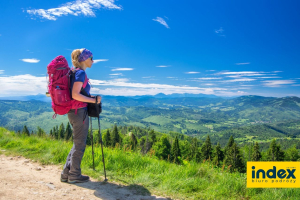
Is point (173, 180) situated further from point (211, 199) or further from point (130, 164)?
point (130, 164)

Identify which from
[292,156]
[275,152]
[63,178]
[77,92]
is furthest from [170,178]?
[292,156]

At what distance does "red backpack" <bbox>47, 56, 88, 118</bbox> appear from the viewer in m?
4.09

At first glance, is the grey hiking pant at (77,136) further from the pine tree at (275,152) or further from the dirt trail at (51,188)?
the pine tree at (275,152)

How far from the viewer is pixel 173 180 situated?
4.62 meters

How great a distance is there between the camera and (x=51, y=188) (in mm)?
4188

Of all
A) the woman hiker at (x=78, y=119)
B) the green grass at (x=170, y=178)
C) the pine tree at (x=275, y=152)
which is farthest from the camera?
the pine tree at (x=275, y=152)

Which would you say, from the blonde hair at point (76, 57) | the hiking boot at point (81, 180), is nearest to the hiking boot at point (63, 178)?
the hiking boot at point (81, 180)

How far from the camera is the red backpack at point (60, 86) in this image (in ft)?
13.4

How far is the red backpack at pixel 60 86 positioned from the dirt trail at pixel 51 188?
70.4 inches

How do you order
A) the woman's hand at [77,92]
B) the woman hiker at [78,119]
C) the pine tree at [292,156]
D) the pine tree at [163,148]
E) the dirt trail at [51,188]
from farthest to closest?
1. the pine tree at [292,156]
2. the pine tree at [163,148]
3. the woman hiker at [78,119]
4. the woman's hand at [77,92]
5. the dirt trail at [51,188]

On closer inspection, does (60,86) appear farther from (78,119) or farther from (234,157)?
(234,157)

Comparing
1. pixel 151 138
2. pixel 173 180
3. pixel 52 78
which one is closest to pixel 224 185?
pixel 173 180

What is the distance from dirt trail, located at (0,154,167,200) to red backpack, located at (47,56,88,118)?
1.79 meters

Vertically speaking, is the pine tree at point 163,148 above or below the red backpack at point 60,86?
below
